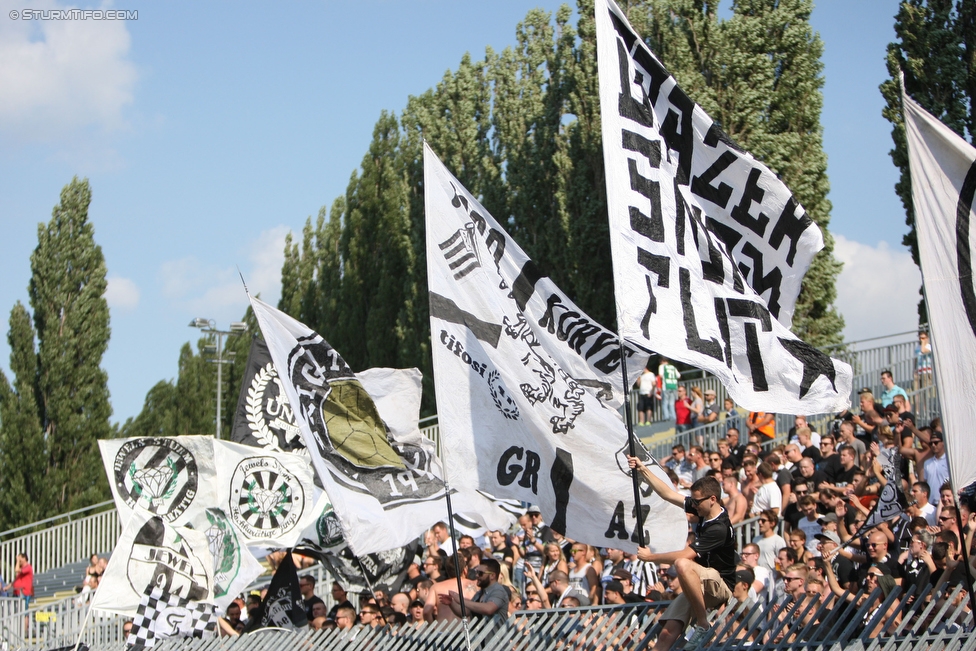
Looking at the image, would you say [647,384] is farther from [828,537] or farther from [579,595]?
[828,537]

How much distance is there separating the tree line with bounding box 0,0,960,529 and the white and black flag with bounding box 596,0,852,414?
60.6 feet

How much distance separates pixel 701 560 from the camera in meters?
8.34

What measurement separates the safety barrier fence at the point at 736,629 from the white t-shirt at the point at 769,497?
4.51m

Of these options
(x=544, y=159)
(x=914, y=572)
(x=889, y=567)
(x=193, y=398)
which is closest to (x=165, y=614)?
(x=889, y=567)

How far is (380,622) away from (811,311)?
61.7 feet

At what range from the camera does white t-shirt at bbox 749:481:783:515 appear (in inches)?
542

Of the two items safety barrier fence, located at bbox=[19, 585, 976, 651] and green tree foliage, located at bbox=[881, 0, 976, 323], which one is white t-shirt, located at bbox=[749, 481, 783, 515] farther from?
green tree foliage, located at bbox=[881, 0, 976, 323]

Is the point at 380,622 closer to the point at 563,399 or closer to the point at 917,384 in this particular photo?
the point at 563,399

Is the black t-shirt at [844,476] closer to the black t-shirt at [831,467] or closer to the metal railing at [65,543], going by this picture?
the black t-shirt at [831,467]

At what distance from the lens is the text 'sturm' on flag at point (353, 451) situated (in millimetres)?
10688

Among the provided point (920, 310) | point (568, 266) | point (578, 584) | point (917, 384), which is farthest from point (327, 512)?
point (568, 266)

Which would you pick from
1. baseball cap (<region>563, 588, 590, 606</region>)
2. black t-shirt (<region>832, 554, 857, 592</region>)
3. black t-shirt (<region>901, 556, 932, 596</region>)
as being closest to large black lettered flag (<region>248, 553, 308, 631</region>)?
baseball cap (<region>563, 588, 590, 606</region>)

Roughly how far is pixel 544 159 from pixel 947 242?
86.5ft

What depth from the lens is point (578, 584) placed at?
12602 millimetres
